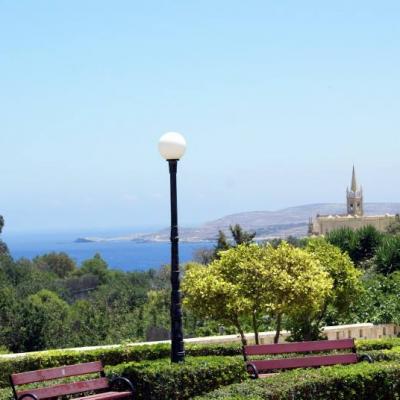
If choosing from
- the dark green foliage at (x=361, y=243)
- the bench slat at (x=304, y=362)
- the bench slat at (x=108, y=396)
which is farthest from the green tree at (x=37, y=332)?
the bench slat at (x=108, y=396)

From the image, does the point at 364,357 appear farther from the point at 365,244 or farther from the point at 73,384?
the point at 365,244

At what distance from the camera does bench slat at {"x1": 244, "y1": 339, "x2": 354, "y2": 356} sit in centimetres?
952

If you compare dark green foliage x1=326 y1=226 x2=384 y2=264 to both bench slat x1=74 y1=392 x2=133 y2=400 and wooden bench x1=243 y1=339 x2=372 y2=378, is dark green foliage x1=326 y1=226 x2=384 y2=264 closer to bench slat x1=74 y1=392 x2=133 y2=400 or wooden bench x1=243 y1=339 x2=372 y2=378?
wooden bench x1=243 y1=339 x2=372 y2=378

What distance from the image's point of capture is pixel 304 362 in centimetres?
953

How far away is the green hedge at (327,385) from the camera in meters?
7.56

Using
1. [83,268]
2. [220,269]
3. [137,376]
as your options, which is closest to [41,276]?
[83,268]

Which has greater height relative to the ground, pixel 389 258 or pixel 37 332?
pixel 389 258

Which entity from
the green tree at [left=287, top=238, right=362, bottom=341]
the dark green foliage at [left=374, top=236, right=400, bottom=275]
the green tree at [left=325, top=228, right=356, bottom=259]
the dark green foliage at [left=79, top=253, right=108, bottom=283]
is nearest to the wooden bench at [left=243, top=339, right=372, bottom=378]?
the green tree at [left=287, top=238, right=362, bottom=341]

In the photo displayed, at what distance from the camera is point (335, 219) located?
11744 centimetres

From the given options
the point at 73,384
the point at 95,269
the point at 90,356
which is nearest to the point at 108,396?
the point at 73,384

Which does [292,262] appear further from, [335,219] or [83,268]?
[335,219]

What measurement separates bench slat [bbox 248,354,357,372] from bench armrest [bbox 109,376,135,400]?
1408 mm

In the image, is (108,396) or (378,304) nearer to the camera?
(108,396)

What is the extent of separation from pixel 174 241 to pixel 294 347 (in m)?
1.97
